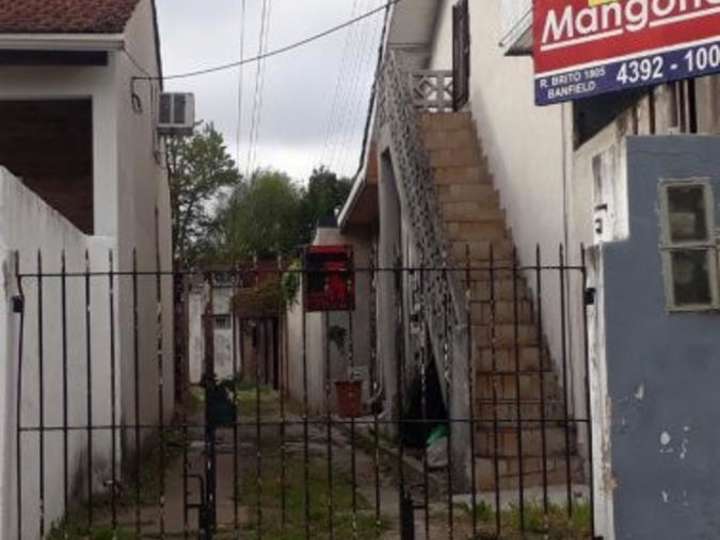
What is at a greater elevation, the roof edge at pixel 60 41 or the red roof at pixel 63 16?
the red roof at pixel 63 16

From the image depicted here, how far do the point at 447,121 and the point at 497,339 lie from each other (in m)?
4.91

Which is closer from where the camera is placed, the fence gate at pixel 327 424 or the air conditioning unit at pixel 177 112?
the fence gate at pixel 327 424

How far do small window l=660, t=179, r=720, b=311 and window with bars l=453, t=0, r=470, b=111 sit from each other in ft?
33.5

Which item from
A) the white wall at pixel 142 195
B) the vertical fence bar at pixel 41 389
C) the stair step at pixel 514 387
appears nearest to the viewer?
the vertical fence bar at pixel 41 389

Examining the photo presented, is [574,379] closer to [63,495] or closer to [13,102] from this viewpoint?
[63,495]

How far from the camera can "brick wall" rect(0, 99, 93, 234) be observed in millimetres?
16141

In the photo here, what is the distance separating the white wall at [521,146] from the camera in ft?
42.9

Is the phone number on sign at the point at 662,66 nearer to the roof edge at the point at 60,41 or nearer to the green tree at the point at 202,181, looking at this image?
the roof edge at the point at 60,41

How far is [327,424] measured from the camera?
30.5 feet

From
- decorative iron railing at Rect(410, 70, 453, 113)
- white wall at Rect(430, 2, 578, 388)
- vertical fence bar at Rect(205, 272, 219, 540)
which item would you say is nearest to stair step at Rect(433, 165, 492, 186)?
white wall at Rect(430, 2, 578, 388)

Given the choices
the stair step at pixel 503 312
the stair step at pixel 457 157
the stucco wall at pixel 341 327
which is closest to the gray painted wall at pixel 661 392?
A: the stair step at pixel 503 312

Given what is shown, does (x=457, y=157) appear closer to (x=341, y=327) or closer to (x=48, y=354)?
(x=48, y=354)

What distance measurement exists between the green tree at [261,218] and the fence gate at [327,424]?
35.6m

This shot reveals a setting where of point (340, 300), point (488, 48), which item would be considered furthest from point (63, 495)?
point (340, 300)
